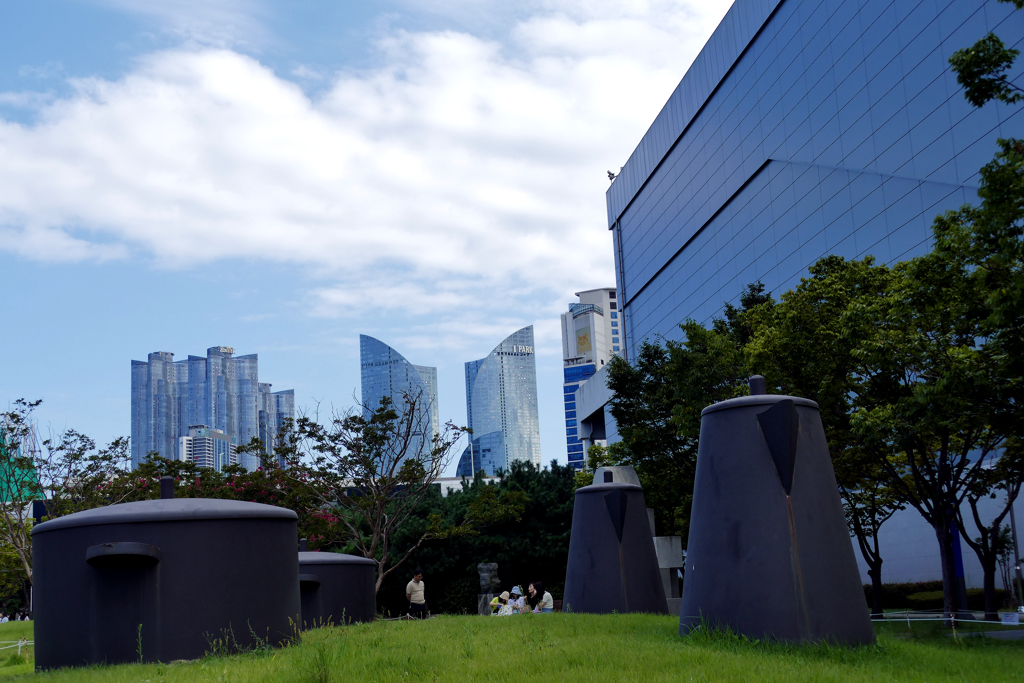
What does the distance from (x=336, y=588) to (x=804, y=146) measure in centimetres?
3138

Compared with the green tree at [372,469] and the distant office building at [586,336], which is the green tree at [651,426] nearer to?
the green tree at [372,469]

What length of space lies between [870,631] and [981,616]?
15326 mm

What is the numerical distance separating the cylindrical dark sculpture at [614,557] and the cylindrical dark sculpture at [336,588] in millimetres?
4015

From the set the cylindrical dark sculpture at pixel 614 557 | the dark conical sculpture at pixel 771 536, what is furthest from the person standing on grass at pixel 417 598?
the dark conical sculpture at pixel 771 536

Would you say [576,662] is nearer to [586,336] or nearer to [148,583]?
[148,583]

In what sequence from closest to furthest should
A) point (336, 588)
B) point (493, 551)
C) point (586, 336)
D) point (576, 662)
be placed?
point (576, 662)
point (336, 588)
point (493, 551)
point (586, 336)

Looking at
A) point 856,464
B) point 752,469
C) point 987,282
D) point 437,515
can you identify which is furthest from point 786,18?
point 752,469

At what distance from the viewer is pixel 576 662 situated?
22.6ft

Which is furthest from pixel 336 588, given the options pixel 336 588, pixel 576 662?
pixel 576 662

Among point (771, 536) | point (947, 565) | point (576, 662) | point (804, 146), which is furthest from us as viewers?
point (804, 146)

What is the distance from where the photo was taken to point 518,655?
7.26 m

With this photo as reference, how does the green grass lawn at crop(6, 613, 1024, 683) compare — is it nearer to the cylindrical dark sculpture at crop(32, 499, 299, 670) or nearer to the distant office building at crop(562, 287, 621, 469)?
the cylindrical dark sculpture at crop(32, 499, 299, 670)

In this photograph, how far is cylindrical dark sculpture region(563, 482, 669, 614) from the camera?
13750 mm

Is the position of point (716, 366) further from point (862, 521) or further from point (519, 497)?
point (862, 521)
